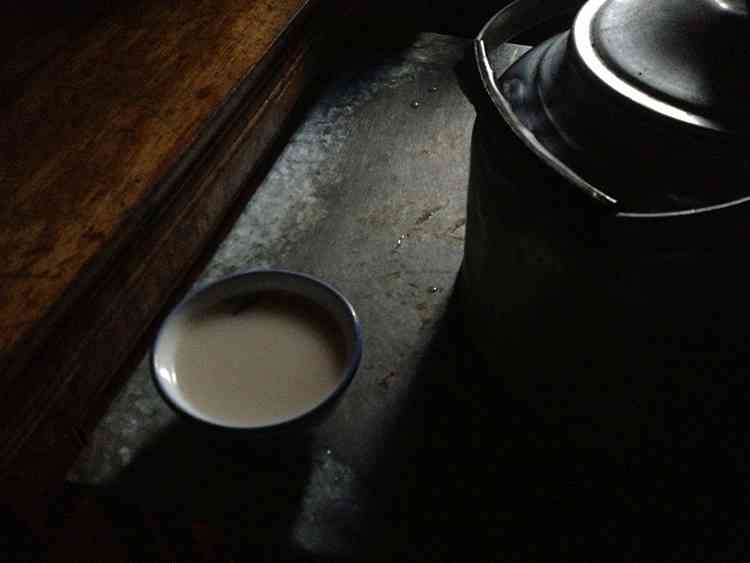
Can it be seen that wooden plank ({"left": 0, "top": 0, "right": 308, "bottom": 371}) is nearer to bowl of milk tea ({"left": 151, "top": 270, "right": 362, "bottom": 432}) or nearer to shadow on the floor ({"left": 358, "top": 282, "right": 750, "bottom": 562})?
bowl of milk tea ({"left": 151, "top": 270, "right": 362, "bottom": 432})

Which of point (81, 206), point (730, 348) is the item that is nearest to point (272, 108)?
point (81, 206)

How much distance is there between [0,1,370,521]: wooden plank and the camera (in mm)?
1134

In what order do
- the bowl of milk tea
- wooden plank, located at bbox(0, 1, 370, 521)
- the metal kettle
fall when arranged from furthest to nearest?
wooden plank, located at bbox(0, 1, 370, 521), the bowl of milk tea, the metal kettle

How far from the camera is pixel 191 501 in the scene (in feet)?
3.58

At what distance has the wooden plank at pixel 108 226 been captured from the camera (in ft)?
3.72

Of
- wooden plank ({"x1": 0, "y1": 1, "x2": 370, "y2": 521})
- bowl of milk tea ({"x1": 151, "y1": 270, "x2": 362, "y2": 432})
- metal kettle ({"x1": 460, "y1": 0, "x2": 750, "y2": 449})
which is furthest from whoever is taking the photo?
wooden plank ({"x1": 0, "y1": 1, "x2": 370, "y2": 521})

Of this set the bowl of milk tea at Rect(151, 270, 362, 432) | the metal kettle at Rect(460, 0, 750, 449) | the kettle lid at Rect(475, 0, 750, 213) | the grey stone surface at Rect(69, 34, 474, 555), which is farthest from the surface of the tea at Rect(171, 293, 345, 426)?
the kettle lid at Rect(475, 0, 750, 213)

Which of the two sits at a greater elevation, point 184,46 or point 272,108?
point 184,46

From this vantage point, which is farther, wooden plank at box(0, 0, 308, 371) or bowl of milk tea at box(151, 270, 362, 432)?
wooden plank at box(0, 0, 308, 371)

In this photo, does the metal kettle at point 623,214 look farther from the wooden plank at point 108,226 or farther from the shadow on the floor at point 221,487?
the wooden plank at point 108,226

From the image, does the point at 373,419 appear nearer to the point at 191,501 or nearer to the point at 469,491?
the point at 469,491

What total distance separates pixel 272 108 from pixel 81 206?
0.53 meters

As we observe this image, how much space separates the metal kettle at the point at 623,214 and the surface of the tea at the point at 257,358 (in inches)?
10.5

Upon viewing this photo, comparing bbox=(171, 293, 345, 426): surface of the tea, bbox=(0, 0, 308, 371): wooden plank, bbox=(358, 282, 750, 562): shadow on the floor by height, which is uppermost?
bbox=(0, 0, 308, 371): wooden plank
